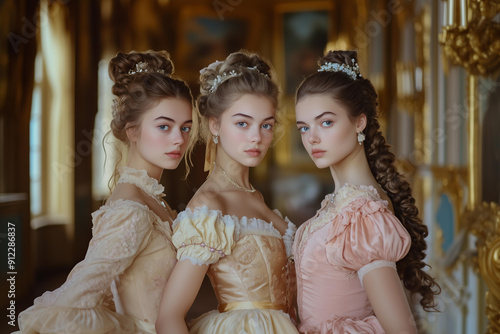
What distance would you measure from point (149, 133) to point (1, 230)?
89 cm

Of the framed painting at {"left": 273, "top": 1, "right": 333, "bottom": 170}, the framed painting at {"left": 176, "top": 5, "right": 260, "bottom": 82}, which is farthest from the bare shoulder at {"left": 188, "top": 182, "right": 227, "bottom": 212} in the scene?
the framed painting at {"left": 273, "top": 1, "right": 333, "bottom": 170}

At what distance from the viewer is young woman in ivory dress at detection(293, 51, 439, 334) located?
4.24 feet

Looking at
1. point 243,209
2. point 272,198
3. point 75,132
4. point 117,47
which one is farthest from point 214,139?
point 272,198

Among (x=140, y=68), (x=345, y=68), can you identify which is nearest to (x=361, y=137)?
(x=345, y=68)

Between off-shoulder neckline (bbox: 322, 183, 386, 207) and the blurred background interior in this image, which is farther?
the blurred background interior

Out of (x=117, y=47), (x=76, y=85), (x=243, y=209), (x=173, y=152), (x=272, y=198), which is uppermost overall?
(x=117, y=47)

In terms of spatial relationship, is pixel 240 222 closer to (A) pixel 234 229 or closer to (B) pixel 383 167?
(A) pixel 234 229

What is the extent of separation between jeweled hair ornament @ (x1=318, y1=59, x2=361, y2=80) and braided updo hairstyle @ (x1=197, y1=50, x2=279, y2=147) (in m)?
0.15

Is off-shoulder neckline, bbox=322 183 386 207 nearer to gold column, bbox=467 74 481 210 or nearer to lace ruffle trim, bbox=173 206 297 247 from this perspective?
lace ruffle trim, bbox=173 206 297 247

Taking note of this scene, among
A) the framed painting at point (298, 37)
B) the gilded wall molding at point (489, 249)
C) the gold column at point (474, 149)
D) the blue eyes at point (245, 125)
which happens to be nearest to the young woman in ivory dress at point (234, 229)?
the blue eyes at point (245, 125)

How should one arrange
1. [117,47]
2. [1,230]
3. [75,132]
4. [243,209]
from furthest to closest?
[117,47], [75,132], [1,230], [243,209]

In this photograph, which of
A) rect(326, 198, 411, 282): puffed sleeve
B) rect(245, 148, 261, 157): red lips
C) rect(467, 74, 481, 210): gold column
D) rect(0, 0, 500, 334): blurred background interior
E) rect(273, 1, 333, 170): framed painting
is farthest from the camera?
rect(273, 1, 333, 170): framed painting

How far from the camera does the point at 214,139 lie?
158cm

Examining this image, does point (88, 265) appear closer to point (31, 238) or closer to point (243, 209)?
point (243, 209)
